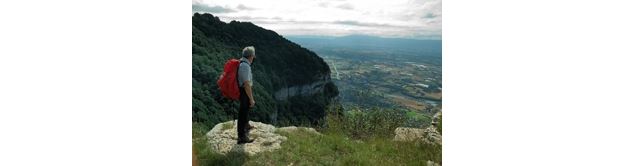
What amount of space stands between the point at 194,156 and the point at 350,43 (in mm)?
2009

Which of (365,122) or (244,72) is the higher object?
(244,72)

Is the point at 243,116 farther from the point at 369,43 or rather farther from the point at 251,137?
the point at 369,43

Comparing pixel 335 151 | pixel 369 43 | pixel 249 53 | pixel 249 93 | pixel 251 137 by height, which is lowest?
pixel 335 151

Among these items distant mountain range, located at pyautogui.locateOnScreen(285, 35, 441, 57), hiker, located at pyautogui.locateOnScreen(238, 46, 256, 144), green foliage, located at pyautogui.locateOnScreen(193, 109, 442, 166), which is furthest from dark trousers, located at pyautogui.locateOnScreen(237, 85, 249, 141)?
distant mountain range, located at pyautogui.locateOnScreen(285, 35, 441, 57)

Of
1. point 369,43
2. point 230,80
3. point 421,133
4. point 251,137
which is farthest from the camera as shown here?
point 421,133

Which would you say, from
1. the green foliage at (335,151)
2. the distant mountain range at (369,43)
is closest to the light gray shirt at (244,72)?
Result: the distant mountain range at (369,43)

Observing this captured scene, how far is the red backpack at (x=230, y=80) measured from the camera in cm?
773

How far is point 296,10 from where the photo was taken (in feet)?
25.2

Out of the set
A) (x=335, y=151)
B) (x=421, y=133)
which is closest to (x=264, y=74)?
(x=335, y=151)

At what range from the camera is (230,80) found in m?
7.77

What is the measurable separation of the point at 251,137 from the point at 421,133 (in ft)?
5.75

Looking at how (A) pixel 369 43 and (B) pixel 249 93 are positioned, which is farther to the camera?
(A) pixel 369 43
